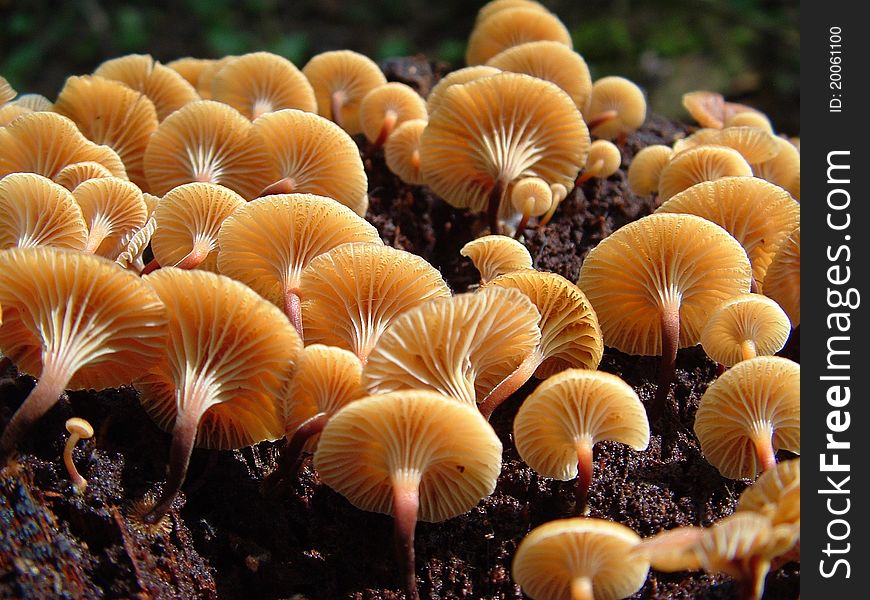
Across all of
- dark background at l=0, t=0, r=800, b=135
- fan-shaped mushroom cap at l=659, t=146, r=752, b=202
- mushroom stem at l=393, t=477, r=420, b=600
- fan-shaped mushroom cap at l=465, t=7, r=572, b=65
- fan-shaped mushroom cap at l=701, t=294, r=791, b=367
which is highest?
dark background at l=0, t=0, r=800, b=135

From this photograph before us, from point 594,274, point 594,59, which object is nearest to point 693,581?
point 594,274

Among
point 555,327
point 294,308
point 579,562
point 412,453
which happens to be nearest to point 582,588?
point 579,562

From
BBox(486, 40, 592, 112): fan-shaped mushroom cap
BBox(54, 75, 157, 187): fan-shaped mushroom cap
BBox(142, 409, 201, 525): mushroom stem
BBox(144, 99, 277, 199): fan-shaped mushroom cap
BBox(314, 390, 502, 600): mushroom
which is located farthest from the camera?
BBox(486, 40, 592, 112): fan-shaped mushroom cap

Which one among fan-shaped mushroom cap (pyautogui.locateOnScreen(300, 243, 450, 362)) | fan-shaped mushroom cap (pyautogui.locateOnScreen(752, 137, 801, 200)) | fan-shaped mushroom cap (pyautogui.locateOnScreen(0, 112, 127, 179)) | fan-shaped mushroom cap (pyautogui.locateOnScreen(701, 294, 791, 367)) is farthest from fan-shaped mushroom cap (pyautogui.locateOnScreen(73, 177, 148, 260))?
fan-shaped mushroom cap (pyautogui.locateOnScreen(752, 137, 801, 200))

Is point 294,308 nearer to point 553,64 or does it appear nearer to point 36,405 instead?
point 36,405

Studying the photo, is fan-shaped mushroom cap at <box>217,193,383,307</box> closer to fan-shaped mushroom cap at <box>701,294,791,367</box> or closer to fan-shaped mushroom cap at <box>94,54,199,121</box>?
fan-shaped mushroom cap at <box>701,294,791,367</box>

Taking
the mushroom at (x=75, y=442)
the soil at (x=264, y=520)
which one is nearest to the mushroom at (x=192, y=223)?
the soil at (x=264, y=520)
